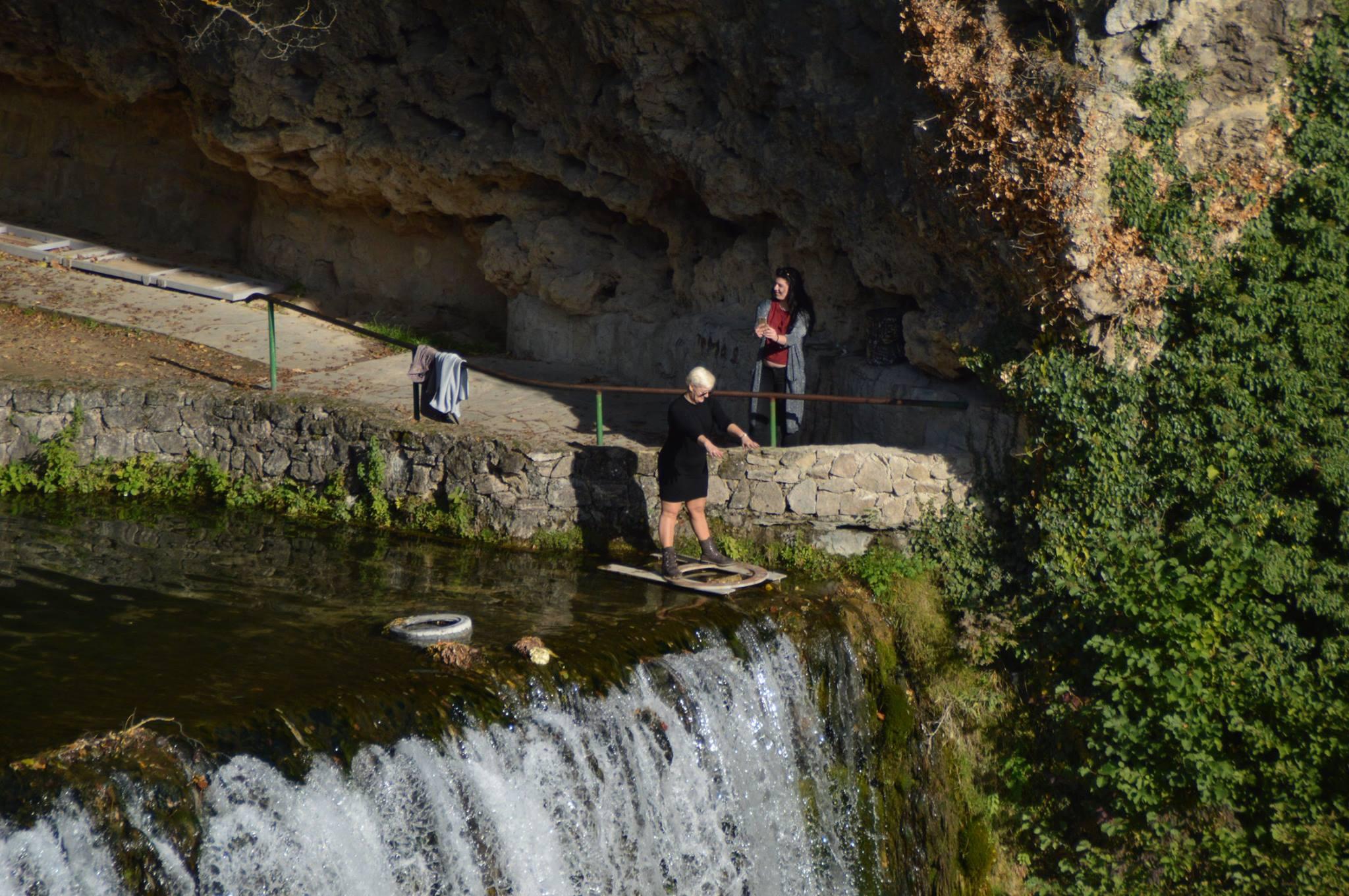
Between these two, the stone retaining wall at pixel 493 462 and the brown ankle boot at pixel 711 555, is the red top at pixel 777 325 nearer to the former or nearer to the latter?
the stone retaining wall at pixel 493 462

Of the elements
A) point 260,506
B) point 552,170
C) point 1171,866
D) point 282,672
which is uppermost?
point 552,170

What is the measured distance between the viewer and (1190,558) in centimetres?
845

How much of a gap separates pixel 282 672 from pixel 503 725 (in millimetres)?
1170

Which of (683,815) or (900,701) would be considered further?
(900,701)

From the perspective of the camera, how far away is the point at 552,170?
12.4m

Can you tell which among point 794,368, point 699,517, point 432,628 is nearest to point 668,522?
point 699,517

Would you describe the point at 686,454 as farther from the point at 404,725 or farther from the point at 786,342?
the point at 404,725

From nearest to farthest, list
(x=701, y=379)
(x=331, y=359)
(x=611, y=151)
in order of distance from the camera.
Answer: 1. (x=701, y=379)
2. (x=611, y=151)
3. (x=331, y=359)

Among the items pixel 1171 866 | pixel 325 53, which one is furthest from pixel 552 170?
pixel 1171 866

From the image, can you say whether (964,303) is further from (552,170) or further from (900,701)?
(552,170)

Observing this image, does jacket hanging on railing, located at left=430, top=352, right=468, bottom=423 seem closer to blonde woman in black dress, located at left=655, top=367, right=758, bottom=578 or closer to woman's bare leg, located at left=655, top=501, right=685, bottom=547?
blonde woman in black dress, located at left=655, top=367, right=758, bottom=578

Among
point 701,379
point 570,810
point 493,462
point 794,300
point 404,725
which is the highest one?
point 794,300

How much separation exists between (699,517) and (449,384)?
2.36m

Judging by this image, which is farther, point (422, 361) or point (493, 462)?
point (422, 361)
